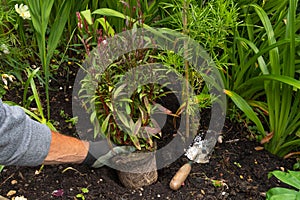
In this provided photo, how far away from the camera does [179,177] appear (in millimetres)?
1802

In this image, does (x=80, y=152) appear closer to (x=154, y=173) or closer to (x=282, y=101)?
(x=154, y=173)

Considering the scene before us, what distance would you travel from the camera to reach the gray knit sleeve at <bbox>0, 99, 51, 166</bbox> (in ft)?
3.99

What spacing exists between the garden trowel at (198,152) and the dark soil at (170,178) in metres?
0.03

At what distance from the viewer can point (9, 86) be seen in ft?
7.05

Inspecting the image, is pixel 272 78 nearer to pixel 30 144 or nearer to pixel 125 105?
pixel 125 105

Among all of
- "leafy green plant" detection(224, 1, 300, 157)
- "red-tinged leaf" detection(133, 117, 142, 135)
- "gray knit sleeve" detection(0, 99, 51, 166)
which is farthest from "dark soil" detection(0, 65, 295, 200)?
"gray knit sleeve" detection(0, 99, 51, 166)

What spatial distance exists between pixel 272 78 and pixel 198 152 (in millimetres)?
442

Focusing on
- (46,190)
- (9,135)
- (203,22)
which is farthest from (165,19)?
(9,135)

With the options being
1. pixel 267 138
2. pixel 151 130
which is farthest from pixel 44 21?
pixel 267 138

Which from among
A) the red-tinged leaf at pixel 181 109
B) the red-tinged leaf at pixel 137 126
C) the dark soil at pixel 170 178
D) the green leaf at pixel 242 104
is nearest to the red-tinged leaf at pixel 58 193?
the dark soil at pixel 170 178

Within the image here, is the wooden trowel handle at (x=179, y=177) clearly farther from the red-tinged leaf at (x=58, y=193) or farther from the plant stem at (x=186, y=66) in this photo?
the red-tinged leaf at (x=58, y=193)

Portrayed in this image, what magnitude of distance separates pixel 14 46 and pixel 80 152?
2.76 ft

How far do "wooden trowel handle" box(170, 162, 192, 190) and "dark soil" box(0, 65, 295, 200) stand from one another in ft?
0.09

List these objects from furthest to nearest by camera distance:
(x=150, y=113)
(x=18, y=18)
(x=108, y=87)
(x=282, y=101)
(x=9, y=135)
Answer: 1. (x=18, y=18)
2. (x=282, y=101)
3. (x=150, y=113)
4. (x=108, y=87)
5. (x=9, y=135)
